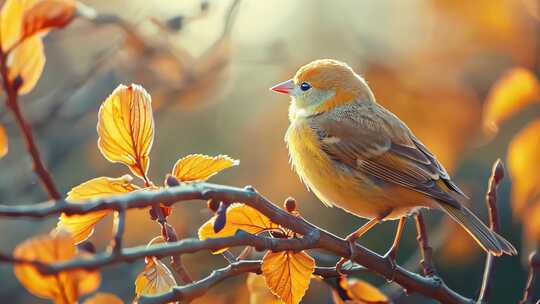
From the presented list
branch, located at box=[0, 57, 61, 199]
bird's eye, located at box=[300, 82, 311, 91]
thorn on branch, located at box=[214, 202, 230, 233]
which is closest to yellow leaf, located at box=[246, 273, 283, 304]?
thorn on branch, located at box=[214, 202, 230, 233]

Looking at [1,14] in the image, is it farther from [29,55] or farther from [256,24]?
[256,24]

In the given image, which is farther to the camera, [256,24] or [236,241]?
[256,24]

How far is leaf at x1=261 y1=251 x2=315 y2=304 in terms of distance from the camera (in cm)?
202

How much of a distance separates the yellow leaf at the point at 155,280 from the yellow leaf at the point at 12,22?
694mm

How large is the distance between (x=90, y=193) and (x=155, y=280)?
264mm

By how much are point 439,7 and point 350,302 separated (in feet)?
8.07

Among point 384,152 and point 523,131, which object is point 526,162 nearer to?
point 523,131

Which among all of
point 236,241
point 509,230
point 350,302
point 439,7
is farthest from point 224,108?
point 236,241

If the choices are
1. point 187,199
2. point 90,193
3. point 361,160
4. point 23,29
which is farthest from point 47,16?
point 361,160

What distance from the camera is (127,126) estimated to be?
1.98 metres

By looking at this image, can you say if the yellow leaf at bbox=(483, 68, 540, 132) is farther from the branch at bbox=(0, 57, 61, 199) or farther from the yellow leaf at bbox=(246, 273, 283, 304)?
the branch at bbox=(0, 57, 61, 199)

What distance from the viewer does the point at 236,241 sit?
1.68 m

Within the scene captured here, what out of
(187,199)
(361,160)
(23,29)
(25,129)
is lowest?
(361,160)

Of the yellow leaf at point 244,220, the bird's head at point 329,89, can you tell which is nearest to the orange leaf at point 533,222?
the bird's head at point 329,89
